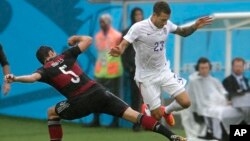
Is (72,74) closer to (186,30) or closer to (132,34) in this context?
(132,34)

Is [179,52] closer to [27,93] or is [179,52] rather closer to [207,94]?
[207,94]

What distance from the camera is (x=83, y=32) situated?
51.3 ft

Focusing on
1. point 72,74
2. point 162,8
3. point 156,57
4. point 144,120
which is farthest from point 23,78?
point 156,57

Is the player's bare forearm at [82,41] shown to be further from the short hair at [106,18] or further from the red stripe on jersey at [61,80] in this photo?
the short hair at [106,18]

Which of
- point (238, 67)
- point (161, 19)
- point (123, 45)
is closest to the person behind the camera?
point (123, 45)

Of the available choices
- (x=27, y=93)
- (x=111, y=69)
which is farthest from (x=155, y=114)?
(x=27, y=93)

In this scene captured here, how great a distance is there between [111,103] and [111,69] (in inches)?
175

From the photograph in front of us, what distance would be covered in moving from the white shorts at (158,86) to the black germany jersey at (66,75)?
153cm

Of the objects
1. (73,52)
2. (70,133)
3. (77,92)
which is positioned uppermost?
(73,52)

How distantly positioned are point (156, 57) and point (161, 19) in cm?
64

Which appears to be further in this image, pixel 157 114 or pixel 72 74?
pixel 157 114

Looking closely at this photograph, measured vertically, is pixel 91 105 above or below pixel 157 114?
above


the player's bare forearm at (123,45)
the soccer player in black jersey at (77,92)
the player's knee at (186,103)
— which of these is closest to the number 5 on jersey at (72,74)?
the soccer player in black jersey at (77,92)

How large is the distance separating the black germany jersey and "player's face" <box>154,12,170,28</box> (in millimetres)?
1298
